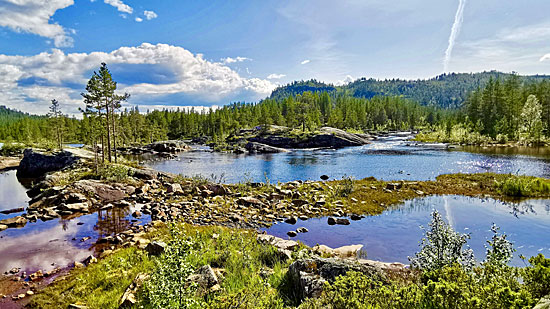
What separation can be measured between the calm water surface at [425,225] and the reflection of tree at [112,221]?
955 cm

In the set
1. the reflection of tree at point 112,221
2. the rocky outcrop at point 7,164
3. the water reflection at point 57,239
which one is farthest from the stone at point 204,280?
the rocky outcrop at point 7,164

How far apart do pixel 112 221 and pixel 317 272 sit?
1606 centimetres

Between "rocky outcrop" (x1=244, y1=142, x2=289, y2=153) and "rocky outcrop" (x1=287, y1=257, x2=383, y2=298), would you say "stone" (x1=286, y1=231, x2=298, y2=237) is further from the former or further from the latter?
"rocky outcrop" (x1=244, y1=142, x2=289, y2=153)

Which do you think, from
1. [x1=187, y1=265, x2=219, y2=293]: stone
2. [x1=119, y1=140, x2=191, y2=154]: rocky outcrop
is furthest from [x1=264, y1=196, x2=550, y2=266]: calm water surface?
A: [x1=119, y1=140, x2=191, y2=154]: rocky outcrop

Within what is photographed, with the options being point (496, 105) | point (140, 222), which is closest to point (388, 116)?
point (496, 105)

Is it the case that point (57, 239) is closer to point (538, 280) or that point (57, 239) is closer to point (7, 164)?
point (538, 280)

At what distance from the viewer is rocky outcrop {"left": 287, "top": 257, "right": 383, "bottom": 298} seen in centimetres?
690

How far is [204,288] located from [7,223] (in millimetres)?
18591

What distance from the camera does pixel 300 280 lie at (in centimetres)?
741

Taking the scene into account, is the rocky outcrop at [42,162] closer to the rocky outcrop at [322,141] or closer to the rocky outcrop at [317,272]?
the rocky outcrop at [317,272]


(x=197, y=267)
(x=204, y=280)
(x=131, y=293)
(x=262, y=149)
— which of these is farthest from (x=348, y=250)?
(x=262, y=149)

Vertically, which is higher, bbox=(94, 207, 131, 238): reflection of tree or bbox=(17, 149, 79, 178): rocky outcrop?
bbox=(17, 149, 79, 178): rocky outcrop

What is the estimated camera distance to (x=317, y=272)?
7.69m

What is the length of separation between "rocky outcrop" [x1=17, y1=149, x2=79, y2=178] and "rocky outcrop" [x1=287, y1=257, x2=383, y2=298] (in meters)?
42.3
